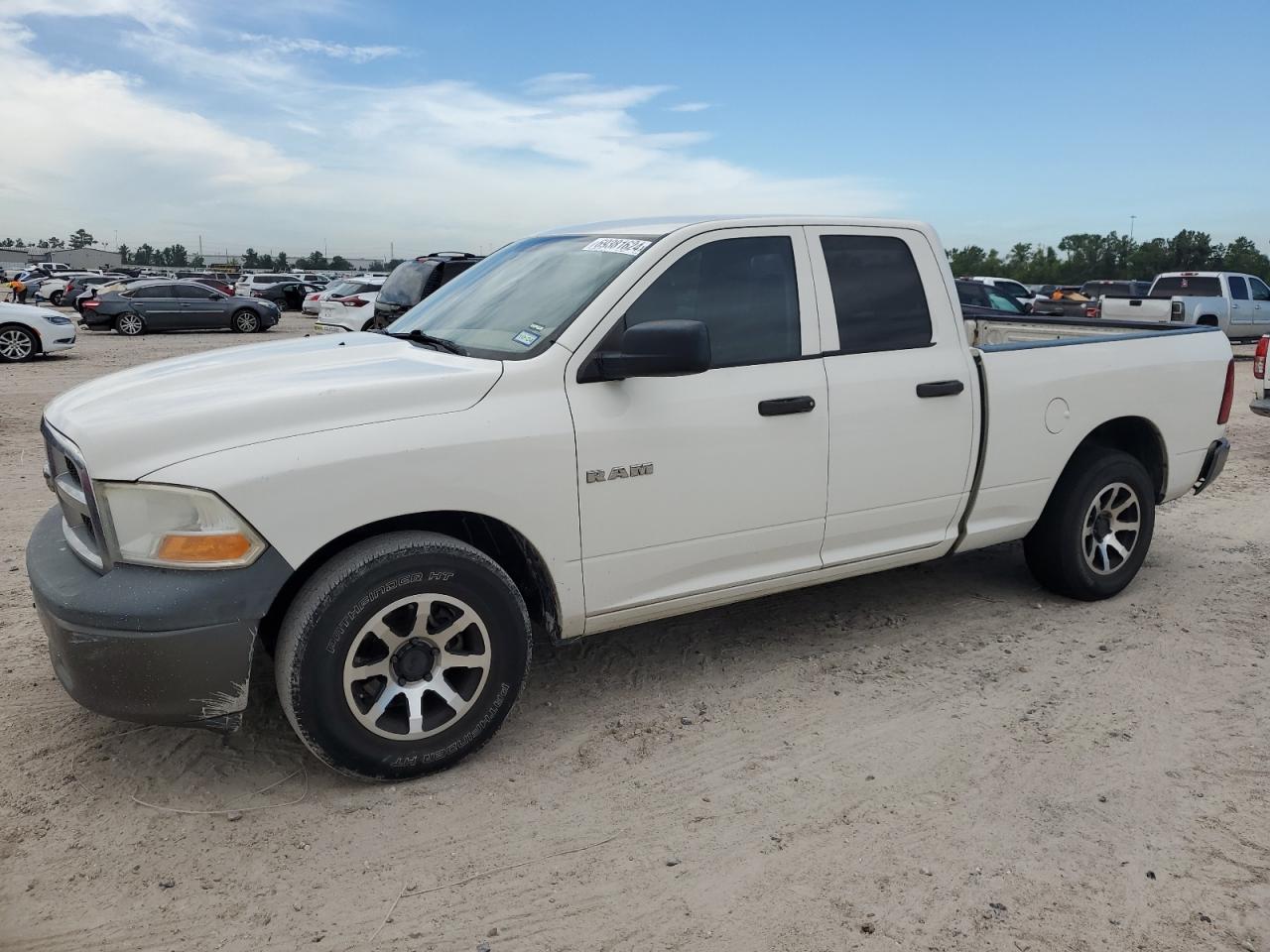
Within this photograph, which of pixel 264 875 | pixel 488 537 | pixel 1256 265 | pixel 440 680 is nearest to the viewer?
pixel 264 875

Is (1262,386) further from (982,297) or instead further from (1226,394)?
(982,297)

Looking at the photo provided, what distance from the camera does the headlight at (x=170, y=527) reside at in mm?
2932

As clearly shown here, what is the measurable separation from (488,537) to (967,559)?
3498 millimetres

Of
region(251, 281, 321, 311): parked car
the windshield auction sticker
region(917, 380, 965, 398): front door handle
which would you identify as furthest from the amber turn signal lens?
region(251, 281, 321, 311): parked car

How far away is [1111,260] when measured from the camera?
280 feet

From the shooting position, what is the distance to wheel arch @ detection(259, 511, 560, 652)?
3.29 metres

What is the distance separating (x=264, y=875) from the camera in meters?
2.91

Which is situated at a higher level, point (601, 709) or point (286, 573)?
point (286, 573)

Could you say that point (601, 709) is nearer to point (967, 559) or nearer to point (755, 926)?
point (755, 926)

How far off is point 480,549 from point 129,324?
25.0 metres

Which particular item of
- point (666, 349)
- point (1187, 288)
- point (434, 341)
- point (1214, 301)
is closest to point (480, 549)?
point (434, 341)

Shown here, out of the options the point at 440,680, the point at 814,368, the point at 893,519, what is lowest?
the point at 440,680

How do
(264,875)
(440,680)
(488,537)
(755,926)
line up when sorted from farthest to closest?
(488,537) → (440,680) → (264,875) → (755,926)

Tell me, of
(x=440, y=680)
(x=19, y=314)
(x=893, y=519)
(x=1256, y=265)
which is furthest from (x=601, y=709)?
(x=1256, y=265)
